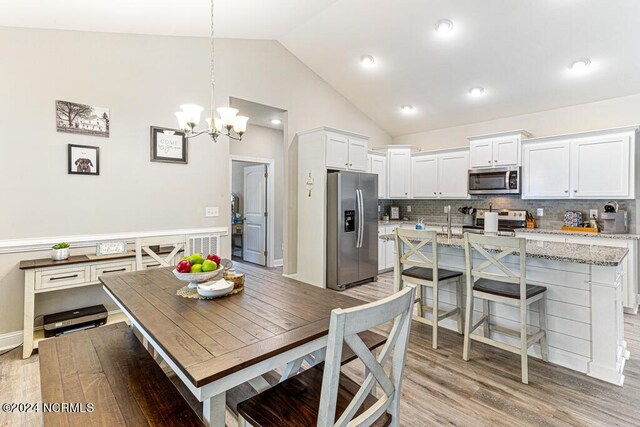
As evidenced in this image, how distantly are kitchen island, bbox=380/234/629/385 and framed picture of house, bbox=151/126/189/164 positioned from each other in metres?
3.19

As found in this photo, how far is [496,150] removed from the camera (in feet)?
16.2

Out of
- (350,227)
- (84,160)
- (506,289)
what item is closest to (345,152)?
(350,227)

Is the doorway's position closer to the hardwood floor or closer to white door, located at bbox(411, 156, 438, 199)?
white door, located at bbox(411, 156, 438, 199)

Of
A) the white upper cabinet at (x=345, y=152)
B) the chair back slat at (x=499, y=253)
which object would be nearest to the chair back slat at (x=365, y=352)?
the chair back slat at (x=499, y=253)

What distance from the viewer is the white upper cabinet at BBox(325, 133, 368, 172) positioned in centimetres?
466

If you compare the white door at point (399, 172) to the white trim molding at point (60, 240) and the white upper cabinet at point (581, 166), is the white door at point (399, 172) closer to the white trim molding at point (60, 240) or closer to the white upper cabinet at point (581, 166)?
the white upper cabinet at point (581, 166)

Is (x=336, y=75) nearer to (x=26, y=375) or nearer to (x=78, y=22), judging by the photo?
(x=78, y=22)

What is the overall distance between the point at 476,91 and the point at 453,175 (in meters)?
1.43

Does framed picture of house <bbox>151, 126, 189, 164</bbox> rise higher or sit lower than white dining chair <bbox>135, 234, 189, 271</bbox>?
higher

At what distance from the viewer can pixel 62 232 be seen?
305 cm

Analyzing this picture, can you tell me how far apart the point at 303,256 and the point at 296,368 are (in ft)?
10.8

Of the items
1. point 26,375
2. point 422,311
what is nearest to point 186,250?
point 26,375

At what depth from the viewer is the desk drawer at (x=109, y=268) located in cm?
293

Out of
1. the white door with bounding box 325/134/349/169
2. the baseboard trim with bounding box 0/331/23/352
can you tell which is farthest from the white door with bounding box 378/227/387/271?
the baseboard trim with bounding box 0/331/23/352
